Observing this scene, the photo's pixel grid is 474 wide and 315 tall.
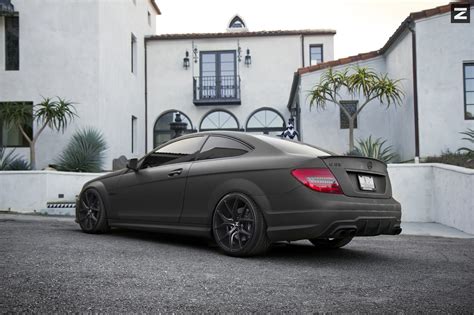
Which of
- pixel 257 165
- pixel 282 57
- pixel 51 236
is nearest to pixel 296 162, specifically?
pixel 257 165

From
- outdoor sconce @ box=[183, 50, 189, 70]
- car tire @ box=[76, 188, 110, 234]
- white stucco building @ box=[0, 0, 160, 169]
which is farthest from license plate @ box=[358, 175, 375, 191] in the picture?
outdoor sconce @ box=[183, 50, 189, 70]

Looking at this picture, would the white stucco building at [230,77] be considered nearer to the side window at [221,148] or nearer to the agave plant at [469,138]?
the agave plant at [469,138]

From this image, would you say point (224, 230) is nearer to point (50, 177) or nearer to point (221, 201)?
point (221, 201)

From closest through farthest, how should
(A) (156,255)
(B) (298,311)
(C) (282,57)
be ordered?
(B) (298,311)
(A) (156,255)
(C) (282,57)

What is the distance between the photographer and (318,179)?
4715 mm

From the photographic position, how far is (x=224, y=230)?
201 inches

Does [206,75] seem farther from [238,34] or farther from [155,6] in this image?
[155,6]

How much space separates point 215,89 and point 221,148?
1736cm

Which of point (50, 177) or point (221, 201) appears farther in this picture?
point (50, 177)

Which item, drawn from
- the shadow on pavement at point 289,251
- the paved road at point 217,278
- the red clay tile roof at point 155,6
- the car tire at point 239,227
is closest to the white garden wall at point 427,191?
the paved road at point 217,278

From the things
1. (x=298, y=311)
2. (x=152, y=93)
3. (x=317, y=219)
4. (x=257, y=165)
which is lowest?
(x=298, y=311)

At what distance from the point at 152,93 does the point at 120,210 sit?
16932 millimetres

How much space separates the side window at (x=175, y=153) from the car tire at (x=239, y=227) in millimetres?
916

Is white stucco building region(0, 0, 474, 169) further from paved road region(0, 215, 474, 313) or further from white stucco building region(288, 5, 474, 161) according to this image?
paved road region(0, 215, 474, 313)
